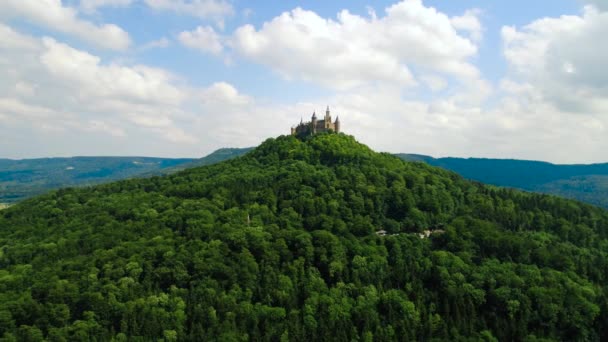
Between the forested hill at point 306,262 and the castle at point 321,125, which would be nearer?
the forested hill at point 306,262

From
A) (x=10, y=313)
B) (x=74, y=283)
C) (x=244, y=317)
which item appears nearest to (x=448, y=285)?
(x=244, y=317)

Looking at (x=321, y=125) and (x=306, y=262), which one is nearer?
(x=306, y=262)

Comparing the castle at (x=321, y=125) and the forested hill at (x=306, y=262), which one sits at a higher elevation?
the castle at (x=321, y=125)

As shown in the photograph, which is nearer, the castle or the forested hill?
the forested hill

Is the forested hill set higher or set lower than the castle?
lower

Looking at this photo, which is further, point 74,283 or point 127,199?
point 127,199

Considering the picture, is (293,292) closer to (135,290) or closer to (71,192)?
(135,290)

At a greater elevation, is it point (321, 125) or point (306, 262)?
point (321, 125)

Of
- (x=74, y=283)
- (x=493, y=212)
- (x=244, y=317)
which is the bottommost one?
(x=244, y=317)
